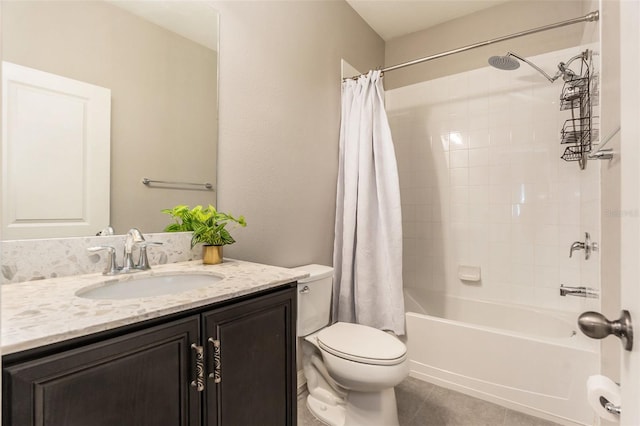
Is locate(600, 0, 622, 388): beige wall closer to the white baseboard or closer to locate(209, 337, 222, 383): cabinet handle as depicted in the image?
locate(209, 337, 222, 383): cabinet handle

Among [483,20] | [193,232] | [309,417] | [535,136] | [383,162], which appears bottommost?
[309,417]

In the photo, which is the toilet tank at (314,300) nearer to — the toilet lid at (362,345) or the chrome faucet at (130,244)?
the toilet lid at (362,345)

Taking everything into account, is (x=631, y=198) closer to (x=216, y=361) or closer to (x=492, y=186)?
(x=216, y=361)

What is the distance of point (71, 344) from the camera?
0.62 m

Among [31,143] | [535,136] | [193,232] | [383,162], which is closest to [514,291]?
[535,136]

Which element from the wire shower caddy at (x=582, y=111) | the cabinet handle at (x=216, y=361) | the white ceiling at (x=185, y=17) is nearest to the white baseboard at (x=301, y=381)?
the cabinet handle at (x=216, y=361)

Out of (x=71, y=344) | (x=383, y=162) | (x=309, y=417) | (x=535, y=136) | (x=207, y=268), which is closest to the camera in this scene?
(x=71, y=344)

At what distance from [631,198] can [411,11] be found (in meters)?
2.65

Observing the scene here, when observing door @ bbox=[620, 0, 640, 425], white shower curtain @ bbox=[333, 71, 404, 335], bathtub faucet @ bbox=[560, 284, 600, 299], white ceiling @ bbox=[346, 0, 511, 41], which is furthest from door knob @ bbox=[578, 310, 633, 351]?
white ceiling @ bbox=[346, 0, 511, 41]

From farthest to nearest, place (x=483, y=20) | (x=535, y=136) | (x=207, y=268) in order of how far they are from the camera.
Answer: (x=483, y=20)
(x=535, y=136)
(x=207, y=268)

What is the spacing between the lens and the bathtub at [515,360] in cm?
167

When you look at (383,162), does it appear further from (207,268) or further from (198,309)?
(198,309)

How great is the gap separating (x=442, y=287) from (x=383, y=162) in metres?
1.26

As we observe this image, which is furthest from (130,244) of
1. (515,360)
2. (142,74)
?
(515,360)
